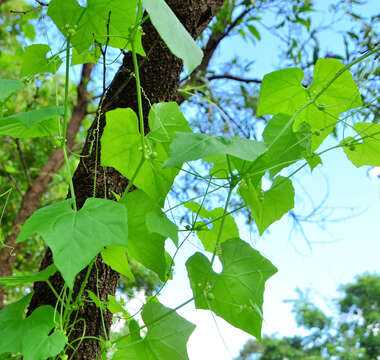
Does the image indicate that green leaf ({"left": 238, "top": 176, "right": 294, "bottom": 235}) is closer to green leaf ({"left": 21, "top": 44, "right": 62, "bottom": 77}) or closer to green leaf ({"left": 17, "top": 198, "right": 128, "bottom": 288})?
green leaf ({"left": 17, "top": 198, "right": 128, "bottom": 288})

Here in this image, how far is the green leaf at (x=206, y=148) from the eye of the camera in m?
0.35

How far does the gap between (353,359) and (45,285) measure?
595 inches

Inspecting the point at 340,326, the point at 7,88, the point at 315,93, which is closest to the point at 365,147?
the point at 315,93

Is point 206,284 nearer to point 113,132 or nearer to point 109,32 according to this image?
point 113,132

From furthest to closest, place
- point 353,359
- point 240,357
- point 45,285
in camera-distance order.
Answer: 1. point 240,357
2. point 353,359
3. point 45,285

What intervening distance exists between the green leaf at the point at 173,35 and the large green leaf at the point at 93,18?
0.16m

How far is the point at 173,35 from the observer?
0.35m

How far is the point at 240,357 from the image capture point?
19.1 meters

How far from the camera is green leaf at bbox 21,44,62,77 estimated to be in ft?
2.04

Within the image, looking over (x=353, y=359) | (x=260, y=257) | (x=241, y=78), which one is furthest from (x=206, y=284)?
(x=353, y=359)

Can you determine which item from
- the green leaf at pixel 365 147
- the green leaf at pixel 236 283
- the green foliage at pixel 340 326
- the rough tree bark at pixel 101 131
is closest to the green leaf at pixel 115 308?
the rough tree bark at pixel 101 131

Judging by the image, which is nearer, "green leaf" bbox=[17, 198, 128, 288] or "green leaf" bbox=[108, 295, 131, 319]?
"green leaf" bbox=[17, 198, 128, 288]

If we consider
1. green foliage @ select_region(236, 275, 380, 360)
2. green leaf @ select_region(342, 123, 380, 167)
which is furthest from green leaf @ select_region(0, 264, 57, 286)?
green foliage @ select_region(236, 275, 380, 360)

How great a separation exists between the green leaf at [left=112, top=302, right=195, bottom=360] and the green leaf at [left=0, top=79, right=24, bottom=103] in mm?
279
